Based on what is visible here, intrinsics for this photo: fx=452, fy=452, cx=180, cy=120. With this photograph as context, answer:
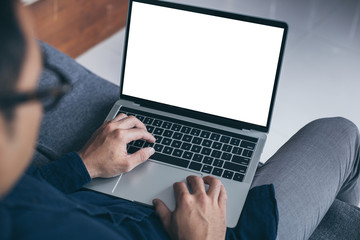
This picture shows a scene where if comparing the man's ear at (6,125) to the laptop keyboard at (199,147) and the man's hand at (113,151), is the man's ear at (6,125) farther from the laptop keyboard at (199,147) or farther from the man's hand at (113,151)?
the laptop keyboard at (199,147)

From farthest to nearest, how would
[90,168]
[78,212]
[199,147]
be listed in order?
[199,147] < [90,168] < [78,212]

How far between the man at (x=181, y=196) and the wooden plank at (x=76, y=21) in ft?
3.06

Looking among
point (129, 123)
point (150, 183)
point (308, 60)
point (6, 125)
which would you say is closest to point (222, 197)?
point (150, 183)

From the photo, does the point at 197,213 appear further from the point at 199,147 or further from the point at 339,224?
the point at 339,224

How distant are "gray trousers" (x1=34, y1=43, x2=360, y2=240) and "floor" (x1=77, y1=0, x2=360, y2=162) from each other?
623mm

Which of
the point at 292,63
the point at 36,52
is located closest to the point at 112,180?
the point at 36,52

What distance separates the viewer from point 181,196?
962mm

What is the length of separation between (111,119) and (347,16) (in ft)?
5.88

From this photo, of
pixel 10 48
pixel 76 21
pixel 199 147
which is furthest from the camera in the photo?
pixel 76 21

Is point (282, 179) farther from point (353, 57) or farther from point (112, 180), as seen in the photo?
point (353, 57)

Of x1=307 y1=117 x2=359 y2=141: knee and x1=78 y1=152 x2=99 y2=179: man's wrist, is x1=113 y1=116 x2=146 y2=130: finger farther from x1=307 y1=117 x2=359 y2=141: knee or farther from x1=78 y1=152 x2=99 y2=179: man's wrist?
x1=307 y1=117 x2=359 y2=141: knee

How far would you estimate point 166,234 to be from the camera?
0.95 meters

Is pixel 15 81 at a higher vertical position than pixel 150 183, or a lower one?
higher

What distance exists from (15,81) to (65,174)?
22.5 inches
